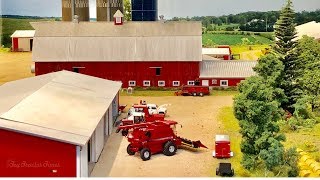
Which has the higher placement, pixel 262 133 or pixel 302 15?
pixel 302 15

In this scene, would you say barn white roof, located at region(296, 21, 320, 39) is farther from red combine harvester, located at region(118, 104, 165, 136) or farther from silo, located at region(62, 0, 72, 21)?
red combine harvester, located at region(118, 104, 165, 136)

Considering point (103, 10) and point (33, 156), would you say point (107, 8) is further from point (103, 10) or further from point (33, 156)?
point (33, 156)

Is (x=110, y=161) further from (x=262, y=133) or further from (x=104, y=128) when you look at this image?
(x=262, y=133)

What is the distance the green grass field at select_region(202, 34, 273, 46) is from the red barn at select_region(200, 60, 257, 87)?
963 inches

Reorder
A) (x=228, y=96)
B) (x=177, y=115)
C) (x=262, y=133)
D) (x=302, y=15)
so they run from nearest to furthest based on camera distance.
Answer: (x=262, y=133)
(x=177, y=115)
(x=228, y=96)
(x=302, y=15)

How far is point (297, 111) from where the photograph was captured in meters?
24.5

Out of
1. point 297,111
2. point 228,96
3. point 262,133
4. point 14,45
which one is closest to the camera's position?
point 262,133

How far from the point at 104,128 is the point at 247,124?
5968mm

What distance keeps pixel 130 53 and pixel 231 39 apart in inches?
1226

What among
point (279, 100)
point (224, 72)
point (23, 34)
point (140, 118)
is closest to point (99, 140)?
point (140, 118)

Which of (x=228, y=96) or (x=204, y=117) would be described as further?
(x=228, y=96)

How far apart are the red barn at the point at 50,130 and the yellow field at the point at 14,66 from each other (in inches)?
679

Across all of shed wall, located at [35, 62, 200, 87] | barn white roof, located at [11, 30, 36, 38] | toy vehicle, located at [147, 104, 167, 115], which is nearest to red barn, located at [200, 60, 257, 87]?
shed wall, located at [35, 62, 200, 87]

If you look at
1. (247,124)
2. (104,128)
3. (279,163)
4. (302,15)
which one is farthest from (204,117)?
(302,15)
